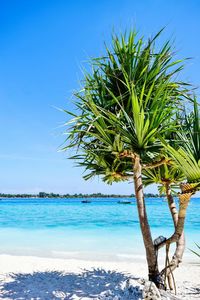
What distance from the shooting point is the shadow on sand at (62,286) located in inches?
144

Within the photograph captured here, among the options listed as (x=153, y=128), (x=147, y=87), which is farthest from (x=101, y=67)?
(x=153, y=128)

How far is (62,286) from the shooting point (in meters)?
4.04

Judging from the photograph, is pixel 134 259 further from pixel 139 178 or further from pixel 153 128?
pixel 153 128

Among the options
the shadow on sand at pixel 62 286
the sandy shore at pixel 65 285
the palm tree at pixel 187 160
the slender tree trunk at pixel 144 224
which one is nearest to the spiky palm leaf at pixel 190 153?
the palm tree at pixel 187 160

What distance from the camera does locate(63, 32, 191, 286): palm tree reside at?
137 inches

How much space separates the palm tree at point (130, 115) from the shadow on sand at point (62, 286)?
57 centimetres

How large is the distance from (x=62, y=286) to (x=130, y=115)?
2052 mm

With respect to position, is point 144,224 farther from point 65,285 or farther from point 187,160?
point 65,285

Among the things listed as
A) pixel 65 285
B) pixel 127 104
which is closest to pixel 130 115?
pixel 127 104

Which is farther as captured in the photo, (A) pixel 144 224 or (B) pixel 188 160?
(A) pixel 144 224

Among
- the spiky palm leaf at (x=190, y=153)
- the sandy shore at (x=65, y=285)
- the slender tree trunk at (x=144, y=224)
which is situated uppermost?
the spiky palm leaf at (x=190, y=153)

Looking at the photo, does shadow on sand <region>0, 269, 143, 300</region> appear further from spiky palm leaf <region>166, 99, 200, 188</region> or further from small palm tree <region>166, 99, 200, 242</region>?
spiky palm leaf <region>166, 99, 200, 188</region>

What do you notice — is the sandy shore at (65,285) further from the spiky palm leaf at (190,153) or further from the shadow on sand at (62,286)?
the spiky palm leaf at (190,153)

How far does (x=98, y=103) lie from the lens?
12.8 feet
